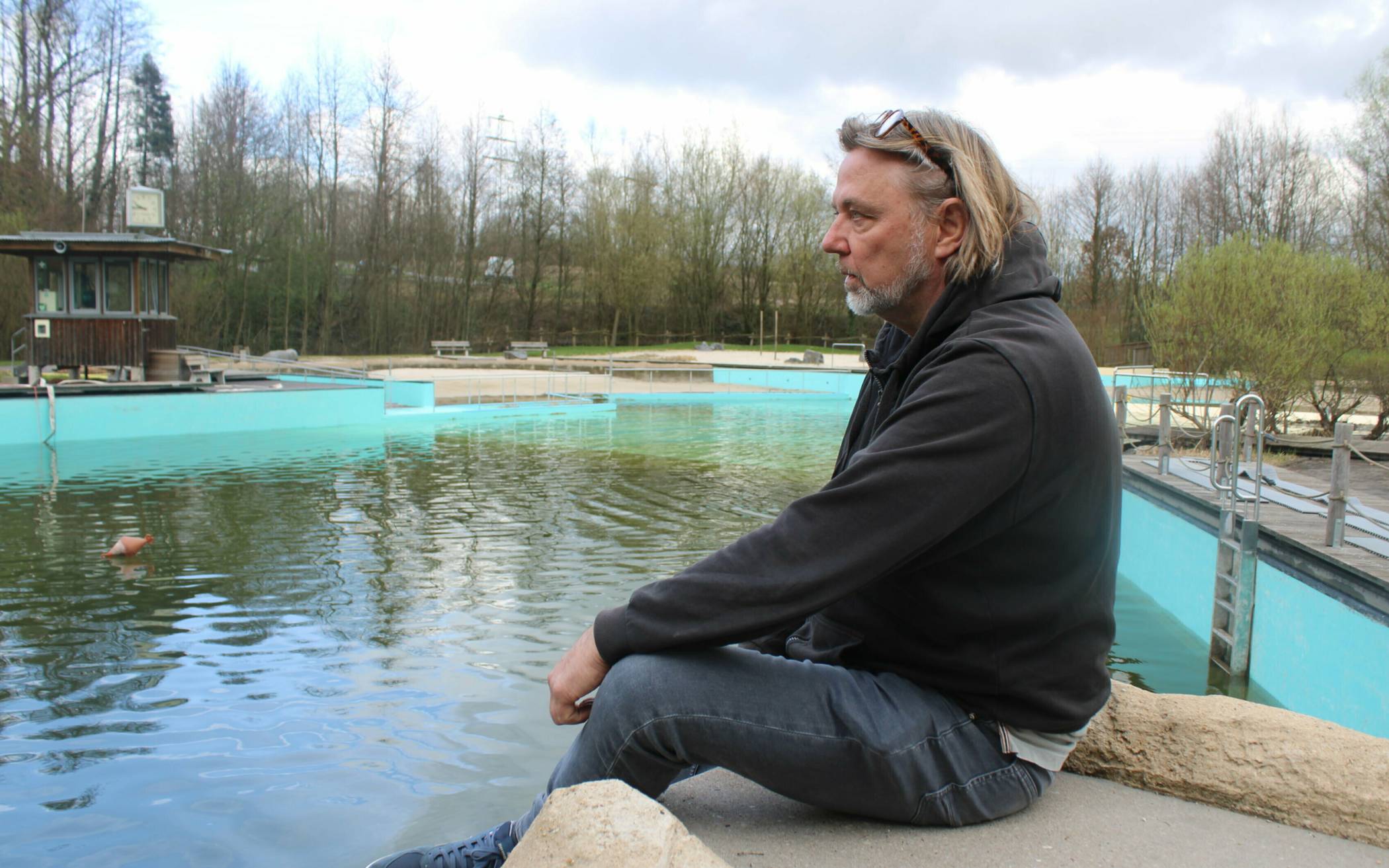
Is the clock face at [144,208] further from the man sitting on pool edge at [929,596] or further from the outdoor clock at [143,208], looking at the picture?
the man sitting on pool edge at [929,596]

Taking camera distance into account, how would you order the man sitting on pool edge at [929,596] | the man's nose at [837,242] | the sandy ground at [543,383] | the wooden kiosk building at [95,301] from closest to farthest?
1. the man sitting on pool edge at [929,596]
2. the man's nose at [837,242]
3. the wooden kiosk building at [95,301]
4. the sandy ground at [543,383]

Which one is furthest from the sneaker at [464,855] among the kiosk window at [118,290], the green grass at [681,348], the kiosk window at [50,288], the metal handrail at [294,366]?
the green grass at [681,348]

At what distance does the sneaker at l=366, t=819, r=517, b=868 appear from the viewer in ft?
6.68

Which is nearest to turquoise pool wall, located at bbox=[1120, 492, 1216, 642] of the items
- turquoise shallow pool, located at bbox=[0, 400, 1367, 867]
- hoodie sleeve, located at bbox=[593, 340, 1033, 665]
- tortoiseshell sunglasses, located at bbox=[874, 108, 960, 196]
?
turquoise shallow pool, located at bbox=[0, 400, 1367, 867]

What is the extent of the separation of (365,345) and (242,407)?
1047 inches

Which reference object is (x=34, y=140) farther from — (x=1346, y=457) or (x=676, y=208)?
(x=1346, y=457)

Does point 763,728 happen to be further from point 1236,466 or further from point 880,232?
point 1236,466

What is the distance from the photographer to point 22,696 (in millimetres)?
5652

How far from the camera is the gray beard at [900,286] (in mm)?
2061

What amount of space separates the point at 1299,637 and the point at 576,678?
5.61m

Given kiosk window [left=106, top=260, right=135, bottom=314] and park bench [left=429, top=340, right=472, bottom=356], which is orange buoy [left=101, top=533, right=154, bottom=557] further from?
Answer: park bench [left=429, top=340, right=472, bottom=356]

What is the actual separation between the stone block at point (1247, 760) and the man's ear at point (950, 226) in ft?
3.63

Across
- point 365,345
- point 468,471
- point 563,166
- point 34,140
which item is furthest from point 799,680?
point 563,166

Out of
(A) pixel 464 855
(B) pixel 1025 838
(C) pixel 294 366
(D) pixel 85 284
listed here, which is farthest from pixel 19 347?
(B) pixel 1025 838
